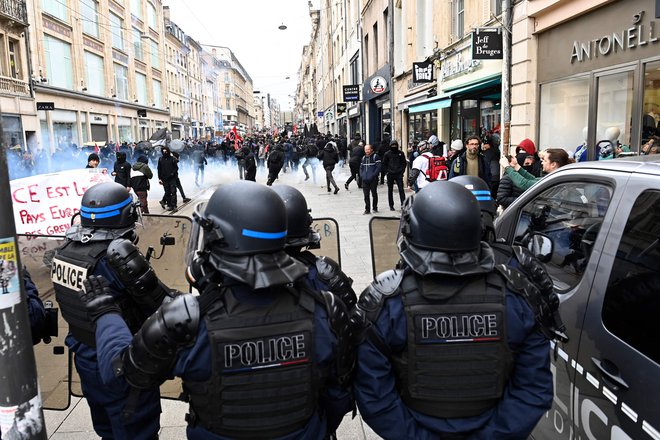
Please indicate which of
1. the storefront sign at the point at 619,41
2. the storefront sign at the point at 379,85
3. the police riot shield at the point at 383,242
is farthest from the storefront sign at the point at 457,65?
the police riot shield at the point at 383,242

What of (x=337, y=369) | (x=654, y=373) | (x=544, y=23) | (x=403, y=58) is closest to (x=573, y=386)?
(x=654, y=373)

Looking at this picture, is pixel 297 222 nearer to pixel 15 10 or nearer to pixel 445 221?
pixel 445 221

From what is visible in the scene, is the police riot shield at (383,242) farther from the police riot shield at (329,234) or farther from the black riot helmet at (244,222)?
the black riot helmet at (244,222)

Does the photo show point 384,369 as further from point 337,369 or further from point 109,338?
point 109,338

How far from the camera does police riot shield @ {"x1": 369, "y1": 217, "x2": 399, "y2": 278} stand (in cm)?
327

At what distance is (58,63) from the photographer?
29.4 m

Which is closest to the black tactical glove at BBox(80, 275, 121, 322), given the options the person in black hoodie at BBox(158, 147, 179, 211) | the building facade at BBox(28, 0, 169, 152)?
the person in black hoodie at BBox(158, 147, 179, 211)

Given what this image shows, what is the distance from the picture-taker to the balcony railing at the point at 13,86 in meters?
23.2

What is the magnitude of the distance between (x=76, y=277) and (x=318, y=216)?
976 centimetres

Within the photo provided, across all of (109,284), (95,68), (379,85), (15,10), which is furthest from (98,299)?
(95,68)

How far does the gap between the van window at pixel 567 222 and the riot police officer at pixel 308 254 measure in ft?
3.46

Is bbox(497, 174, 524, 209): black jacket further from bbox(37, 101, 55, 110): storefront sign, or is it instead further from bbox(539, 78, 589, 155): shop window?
bbox(37, 101, 55, 110): storefront sign

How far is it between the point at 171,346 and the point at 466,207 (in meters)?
1.11

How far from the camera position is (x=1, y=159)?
190 centimetres
